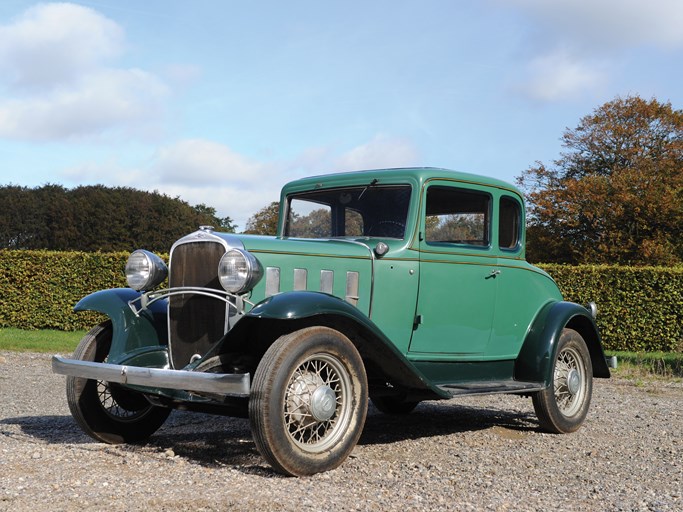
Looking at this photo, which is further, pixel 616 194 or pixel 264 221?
pixel 616 194

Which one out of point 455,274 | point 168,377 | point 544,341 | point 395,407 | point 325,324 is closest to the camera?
point 168,377

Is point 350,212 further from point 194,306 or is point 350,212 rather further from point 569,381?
point 569,381

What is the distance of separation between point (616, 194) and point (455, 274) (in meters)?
24.3

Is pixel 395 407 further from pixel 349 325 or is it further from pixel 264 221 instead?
pixel 264 221

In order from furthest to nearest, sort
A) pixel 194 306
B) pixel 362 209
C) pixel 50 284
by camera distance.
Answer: pixel 50 284
pixel 362 209
pixel 194 306

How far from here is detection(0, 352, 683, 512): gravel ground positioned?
4109 mm

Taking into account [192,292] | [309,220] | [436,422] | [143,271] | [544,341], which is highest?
[309,220]

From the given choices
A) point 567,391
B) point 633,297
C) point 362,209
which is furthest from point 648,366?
point 362,209

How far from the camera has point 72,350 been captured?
13773mm

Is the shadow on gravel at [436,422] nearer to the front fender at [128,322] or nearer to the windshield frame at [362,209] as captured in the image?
the windshield frame at [362,209]

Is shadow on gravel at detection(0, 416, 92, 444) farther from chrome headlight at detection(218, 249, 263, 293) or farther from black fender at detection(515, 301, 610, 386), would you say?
black fender at detection(515, 301, 610, 386)

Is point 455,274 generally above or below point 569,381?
above

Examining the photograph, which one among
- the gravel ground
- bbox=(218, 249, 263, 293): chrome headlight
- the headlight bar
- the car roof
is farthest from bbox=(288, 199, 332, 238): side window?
the gravel ground

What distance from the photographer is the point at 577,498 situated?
14.4 ft
